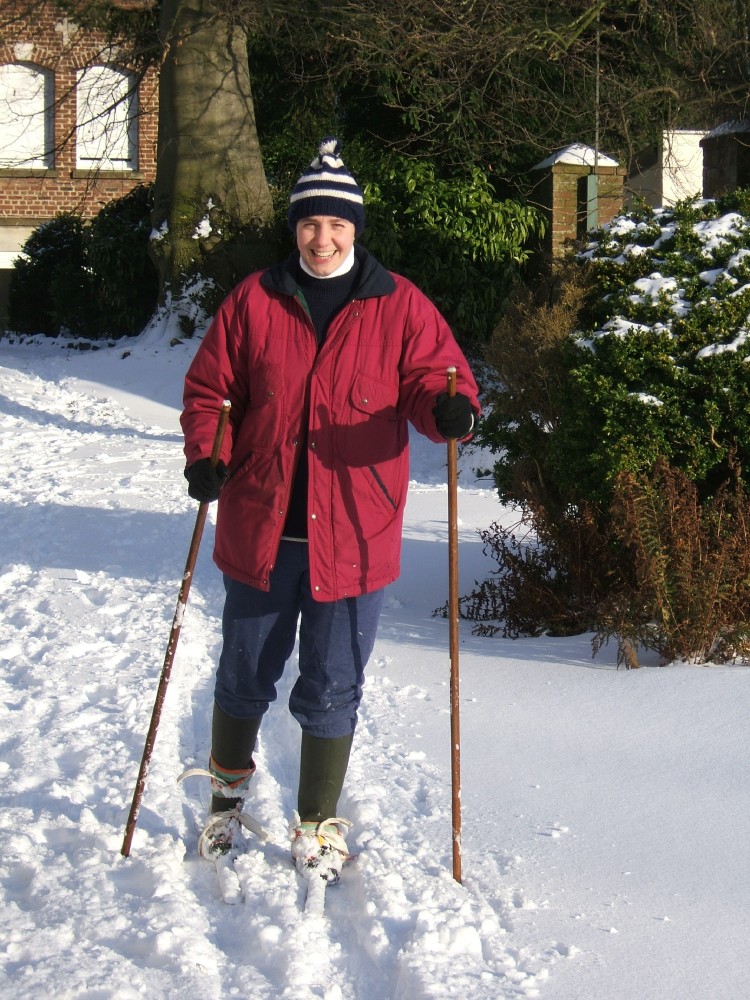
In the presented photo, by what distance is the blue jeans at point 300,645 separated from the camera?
3553 millimetres

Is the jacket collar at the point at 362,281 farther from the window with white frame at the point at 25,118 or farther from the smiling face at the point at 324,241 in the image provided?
the window with white frame at the point at 25,118

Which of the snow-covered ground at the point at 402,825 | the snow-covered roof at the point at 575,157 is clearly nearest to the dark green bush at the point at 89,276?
the snow-covered roof at the point at 575,157

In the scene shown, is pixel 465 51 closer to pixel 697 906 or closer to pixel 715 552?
pixel 715 552

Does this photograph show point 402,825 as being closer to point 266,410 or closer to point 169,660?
point 169,660

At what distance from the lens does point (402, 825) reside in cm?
390

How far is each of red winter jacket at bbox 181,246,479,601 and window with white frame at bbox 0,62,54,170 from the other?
20.4 metres

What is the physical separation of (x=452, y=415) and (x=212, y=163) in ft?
41.6

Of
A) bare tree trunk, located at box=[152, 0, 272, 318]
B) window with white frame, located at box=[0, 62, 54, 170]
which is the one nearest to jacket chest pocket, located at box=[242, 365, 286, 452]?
bare tree trunk, located at box=[152, 0, 272, 318]

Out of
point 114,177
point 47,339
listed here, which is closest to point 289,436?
point 47,339

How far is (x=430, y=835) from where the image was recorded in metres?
3.81

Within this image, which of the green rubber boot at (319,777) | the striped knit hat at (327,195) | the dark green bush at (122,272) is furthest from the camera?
the dark green bush at (122,272)

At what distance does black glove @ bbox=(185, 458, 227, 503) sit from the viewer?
11.3 ft

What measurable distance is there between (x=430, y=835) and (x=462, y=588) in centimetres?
293

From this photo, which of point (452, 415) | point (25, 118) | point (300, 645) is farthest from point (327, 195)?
point (25, 118)
